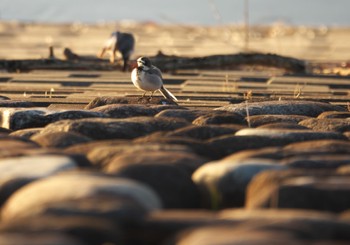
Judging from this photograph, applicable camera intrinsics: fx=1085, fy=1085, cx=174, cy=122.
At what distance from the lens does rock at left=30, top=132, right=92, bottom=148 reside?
20.3 feet

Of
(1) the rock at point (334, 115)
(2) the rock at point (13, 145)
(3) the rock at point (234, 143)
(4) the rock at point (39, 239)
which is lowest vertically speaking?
(1) the rock at point (334, 115)

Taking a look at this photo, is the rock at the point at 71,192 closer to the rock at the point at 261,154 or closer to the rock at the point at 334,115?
the rock at the point at 261,154

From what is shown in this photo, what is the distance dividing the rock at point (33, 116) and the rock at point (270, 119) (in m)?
1.07

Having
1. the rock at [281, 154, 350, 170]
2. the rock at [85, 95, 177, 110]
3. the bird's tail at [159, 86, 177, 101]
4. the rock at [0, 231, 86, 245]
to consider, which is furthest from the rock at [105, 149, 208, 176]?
the bird's tail at [159, 86, 177, 101]

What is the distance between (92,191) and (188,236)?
60 centimetres

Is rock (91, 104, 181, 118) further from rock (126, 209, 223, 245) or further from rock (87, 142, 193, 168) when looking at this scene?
rock (126, 209, 223, 245)

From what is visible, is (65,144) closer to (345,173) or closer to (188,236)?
(345,173)

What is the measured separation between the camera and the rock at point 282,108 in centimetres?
810

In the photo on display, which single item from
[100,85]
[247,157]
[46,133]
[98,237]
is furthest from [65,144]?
[100,85]

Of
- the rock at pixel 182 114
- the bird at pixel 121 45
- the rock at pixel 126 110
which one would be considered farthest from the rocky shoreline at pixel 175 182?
the bird at pixel 121 45

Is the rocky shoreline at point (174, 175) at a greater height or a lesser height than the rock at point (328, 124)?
greater

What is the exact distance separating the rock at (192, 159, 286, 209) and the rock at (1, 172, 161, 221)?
0.38 meters

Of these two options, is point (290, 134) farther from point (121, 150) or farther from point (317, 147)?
point (121, 150)

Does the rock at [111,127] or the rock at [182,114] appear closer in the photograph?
the rock at [111,127]
